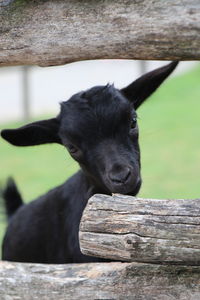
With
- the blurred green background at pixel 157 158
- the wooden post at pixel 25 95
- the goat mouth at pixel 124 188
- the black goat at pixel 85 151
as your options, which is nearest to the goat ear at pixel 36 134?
the black goat at pixel 85 151

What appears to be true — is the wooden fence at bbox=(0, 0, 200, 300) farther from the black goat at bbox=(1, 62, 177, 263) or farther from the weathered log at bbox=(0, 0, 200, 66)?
the black goat at bbox=(1, 62, 177, 263)

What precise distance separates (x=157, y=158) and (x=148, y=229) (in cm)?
757

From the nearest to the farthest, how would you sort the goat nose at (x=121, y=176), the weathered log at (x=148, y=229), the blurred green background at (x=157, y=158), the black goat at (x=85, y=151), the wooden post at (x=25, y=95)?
1. the weathered log at (x=148, y=229)
2. the goat nose at (x=121, y=176)
3. the black goat at (x=85, y=151)
4. the blurred green background at (x=157, y=158)
5. the wooden post at (x=25, y=95)

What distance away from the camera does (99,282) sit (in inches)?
163

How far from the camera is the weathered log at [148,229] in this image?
3.85 meters

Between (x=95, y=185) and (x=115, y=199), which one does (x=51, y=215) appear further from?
(x=115, y=199)

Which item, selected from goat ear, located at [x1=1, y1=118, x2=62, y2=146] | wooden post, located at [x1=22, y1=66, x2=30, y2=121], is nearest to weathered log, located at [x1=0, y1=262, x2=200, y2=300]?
goat ear, located at [x1=1, y1=118, x2=62, y2=146]

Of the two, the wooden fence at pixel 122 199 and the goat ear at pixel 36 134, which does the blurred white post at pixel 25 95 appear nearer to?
the goat ear at pixel 36 134

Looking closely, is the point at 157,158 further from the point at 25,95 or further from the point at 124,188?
the point at 124,188

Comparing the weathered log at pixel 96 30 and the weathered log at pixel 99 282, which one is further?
the weathered log at pixel 99 282

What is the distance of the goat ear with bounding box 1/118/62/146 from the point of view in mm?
5145

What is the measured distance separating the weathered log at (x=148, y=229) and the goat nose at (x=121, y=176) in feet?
1.97

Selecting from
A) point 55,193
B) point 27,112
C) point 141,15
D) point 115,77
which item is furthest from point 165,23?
point 115,77

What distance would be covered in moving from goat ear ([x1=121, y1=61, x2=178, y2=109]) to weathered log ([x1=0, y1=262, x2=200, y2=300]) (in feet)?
4.43
